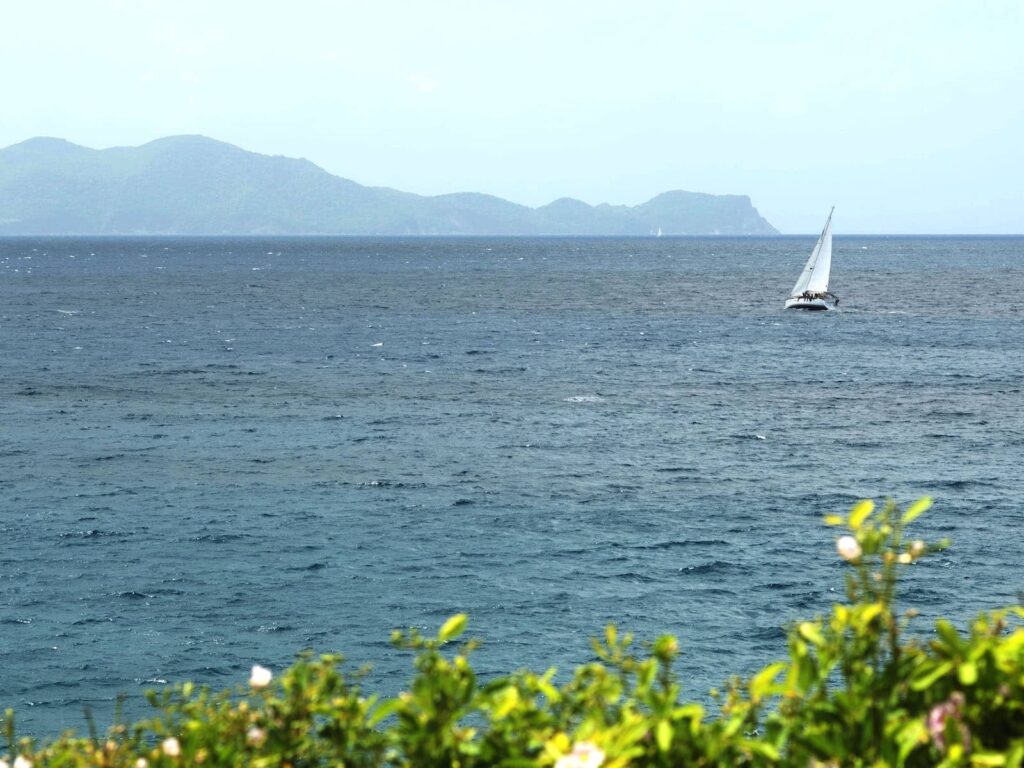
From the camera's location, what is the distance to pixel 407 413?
242 ft

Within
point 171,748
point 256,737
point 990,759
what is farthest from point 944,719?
point 171,748

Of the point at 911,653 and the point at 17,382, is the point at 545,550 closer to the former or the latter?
the point at 911,653

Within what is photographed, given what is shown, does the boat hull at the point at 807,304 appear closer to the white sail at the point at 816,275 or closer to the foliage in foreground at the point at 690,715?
the white sail at the point at 816,275

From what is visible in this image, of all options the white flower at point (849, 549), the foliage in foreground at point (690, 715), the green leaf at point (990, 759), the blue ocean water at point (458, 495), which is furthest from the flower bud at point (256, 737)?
the blue ocean water at point (458, 495)

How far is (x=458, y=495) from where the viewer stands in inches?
2094

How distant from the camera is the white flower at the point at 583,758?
596cm

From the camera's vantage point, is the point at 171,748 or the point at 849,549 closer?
the point at 849,549

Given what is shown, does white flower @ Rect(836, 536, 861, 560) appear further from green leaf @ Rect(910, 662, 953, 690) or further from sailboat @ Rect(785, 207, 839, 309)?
sailboat @ Rect(785, 207, 839, 309)

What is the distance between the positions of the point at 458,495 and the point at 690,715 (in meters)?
46.9

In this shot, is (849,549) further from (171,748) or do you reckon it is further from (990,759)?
(171,748)

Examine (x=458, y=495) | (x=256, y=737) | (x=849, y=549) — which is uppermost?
(x=849, y=549)

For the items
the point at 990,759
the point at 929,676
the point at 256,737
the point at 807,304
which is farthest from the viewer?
the point at 807,304

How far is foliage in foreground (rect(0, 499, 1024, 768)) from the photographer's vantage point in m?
6.29

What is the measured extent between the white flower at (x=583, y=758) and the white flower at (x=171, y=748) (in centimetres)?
224
